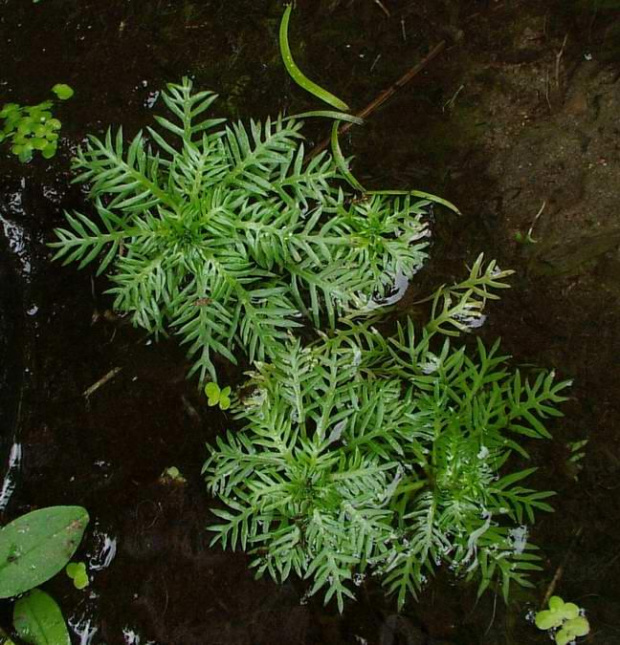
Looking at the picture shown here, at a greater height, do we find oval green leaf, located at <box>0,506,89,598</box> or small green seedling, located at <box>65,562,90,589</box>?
oval green leaf, located at <box>0,506,89,598</box>

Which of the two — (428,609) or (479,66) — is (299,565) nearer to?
(428,609)

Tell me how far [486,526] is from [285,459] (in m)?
0.97

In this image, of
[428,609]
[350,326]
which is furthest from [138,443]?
[428,609]

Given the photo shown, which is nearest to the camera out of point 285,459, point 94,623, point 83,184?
point 285,459

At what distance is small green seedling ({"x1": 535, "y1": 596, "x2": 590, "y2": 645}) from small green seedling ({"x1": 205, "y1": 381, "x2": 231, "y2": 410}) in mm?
1709

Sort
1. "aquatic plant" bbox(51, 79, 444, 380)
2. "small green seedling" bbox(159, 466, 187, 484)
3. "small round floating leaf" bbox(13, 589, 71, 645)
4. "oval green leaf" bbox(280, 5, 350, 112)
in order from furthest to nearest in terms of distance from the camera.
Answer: "oval green leaf" bbox(280, 5, 350, 112) → "small green seedling" bbox(159, 466, 187, 484) → "small round floating leaf" bbox(13, 589, 71, 645) → "aquatic plant" bbox(51, 79, 444, 380)

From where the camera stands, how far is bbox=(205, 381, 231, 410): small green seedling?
332cm

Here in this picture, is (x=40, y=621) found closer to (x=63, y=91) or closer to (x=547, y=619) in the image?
(x=547, y=619)

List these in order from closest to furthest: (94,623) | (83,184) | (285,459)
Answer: (285,459) → (94,623) → (83,184)

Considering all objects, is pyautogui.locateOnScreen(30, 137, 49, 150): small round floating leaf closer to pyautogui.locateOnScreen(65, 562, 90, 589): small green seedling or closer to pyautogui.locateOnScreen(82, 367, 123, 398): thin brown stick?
pyautogui.locateOnScreen(82, 367, 123, 398): thin brown stick

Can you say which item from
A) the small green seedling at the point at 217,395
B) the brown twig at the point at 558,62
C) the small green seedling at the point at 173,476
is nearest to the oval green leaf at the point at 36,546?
the small green seedling at the point at 173,476

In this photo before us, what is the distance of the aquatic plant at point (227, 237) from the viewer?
3055 millimetres

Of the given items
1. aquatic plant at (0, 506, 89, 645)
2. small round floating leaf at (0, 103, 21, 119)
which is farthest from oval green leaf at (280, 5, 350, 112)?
aquatic plant at (0, 506, 89, 645)

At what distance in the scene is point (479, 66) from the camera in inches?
141
